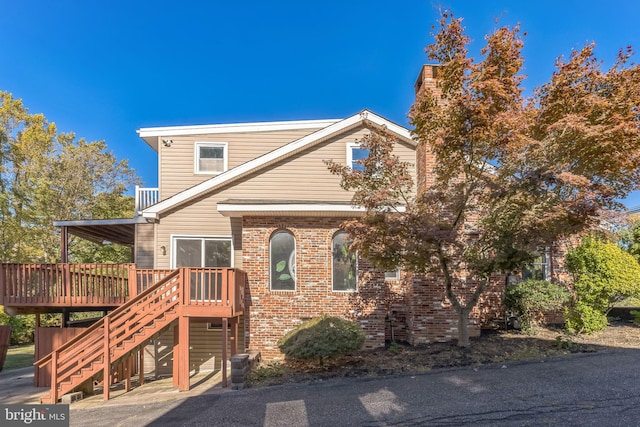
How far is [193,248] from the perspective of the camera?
11383 millimetres

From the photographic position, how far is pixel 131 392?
8.60 metres

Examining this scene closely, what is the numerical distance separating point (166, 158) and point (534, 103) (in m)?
11.5

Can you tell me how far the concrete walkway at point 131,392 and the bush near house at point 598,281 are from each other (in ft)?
30.9

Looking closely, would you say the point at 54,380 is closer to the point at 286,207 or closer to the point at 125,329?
the point at 125,329

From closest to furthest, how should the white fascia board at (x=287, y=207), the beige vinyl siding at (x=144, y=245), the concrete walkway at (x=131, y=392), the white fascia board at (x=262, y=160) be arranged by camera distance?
the concrete walkway at (x=131, y=392) → the white fascia board at (x=287, y=207) → the white fascia board at (x=262, y=160) → the beige vinyl siding at (x=144, y=245)

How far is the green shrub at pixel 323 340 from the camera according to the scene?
7.74 meters

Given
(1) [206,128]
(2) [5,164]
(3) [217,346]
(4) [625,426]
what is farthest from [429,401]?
(2) [5,164]

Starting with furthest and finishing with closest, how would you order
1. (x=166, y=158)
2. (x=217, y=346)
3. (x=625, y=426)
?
(x=166, y=158) → (x=217, y=346) → (x=625, y=426)

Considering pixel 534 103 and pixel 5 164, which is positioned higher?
pixel 5 164

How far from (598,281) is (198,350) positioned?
11.4 metres

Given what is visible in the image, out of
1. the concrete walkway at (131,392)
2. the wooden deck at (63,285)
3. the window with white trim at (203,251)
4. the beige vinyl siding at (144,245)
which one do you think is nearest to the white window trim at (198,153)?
the beige vinyl siding at (144,245)

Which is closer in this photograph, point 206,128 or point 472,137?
point 472,137

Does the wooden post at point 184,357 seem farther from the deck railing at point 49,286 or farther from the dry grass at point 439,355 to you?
the deck railing at point 49,286

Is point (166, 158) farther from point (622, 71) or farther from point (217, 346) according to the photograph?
point (622, 71)
